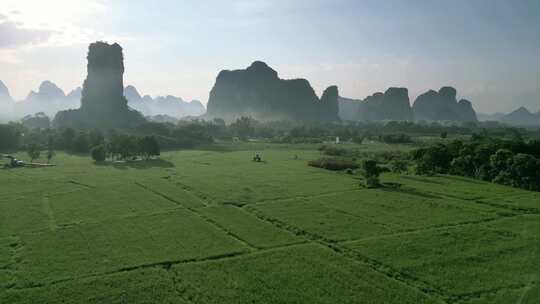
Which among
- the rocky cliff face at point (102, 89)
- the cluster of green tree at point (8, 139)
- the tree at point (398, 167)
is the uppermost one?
the rocky cliff face at point (102, 89)

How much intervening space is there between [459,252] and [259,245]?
991cm

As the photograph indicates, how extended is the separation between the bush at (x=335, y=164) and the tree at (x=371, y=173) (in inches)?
344

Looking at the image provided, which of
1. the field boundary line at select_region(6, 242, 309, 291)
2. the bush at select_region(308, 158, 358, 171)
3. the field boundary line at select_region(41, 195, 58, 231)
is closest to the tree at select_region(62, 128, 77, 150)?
the bush at select_region(308, 158, 358, 171)

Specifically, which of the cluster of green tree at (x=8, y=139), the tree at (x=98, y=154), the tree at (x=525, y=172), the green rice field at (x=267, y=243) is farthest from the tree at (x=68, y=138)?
the tree at (x=525, y=172)

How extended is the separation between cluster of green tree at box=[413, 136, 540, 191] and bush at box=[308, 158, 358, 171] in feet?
26.4

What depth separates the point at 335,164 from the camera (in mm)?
54656

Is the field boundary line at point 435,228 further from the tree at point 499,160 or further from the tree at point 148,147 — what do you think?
the tree at point 148,147

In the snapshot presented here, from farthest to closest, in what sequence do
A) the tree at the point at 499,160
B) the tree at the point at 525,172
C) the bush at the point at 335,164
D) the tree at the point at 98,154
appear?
the tree at the point at 98,154 < the bush at the point at 335,164 < the tree at the point at 499,160 < the tree at the point at 525,172

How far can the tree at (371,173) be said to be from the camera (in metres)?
39.3

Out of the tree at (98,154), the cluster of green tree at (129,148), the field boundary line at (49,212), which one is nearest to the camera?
the field boundary line at (49,212)

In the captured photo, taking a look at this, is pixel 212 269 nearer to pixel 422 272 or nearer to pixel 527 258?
pixel 422 272

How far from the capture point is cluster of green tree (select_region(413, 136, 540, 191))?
39.8m

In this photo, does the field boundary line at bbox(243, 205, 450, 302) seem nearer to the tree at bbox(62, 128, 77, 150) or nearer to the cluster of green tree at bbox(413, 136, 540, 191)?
the cluster of green tree at bbox(413, 136, 540, 191)

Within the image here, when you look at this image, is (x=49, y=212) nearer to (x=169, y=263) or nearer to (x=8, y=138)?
(x=169, y=263)
